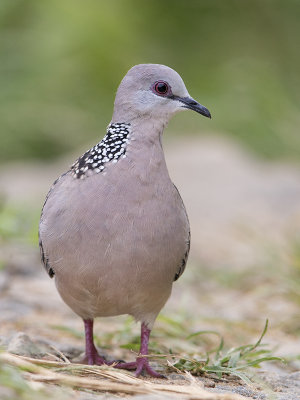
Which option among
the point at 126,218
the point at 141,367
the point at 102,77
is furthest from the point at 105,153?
the point at 102,77

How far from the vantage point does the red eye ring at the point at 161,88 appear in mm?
3990

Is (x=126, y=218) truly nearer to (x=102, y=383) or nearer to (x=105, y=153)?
(x=105, y=153)

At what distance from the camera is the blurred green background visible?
13.2 m

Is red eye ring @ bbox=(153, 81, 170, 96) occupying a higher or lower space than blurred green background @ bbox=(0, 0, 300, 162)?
lower

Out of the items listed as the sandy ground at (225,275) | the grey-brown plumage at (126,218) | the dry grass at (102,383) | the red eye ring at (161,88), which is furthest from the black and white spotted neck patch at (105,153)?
the dry grass at (102,383)

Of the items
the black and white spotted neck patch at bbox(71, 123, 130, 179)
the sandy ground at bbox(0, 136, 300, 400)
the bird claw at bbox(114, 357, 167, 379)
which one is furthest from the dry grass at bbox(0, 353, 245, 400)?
the black and white spotted neck patch at bbox(71, 123, 130, 179)

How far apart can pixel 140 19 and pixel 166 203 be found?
11869mm

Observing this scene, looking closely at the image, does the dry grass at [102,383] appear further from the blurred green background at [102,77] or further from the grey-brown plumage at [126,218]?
the blurred green background at [102,77]

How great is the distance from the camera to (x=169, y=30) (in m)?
15.3

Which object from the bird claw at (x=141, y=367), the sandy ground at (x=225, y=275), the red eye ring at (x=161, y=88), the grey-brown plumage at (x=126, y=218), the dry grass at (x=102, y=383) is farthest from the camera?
the sandy ground at (x=225, y=275)

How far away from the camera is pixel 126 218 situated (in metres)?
3.61

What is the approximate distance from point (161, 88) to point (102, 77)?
32.2 ft

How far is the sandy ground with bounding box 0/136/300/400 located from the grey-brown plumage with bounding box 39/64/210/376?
0.53 metres

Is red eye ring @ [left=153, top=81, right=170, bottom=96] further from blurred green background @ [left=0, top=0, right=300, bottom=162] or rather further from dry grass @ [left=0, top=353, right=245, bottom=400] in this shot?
blurred green background @ [left=0, top=0, right=300, bottom=162]
